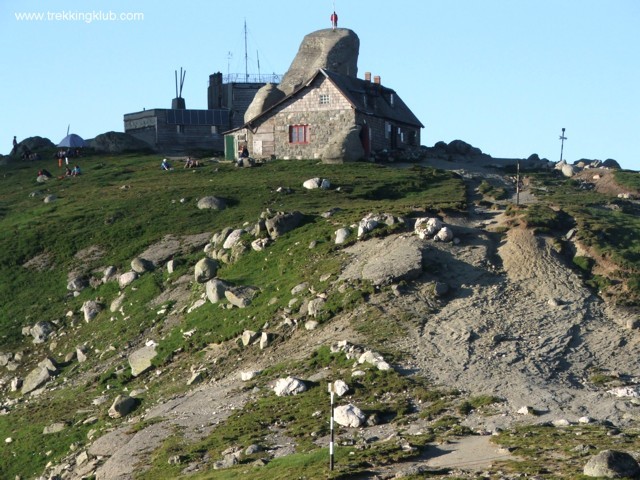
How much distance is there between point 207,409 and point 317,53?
61269 millimetres

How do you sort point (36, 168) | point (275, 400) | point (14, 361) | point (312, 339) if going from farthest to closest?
point (36, 168) < point (14, 361) < point (312, 339) < point (275, 400)

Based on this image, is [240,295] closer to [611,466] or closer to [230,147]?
[611,466]

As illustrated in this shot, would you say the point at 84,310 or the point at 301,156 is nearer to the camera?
the point at 84,310

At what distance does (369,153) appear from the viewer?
9350 cm

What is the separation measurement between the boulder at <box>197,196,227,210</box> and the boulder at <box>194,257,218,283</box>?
484 inches

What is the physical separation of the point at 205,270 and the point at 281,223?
505 cm

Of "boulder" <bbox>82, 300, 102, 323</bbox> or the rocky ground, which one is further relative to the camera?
"boulder" <bbox>82, 300, 102, 323</bbox>

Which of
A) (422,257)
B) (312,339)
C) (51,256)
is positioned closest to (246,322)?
(312,339)

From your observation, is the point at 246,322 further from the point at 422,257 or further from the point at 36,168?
the point at 36,168

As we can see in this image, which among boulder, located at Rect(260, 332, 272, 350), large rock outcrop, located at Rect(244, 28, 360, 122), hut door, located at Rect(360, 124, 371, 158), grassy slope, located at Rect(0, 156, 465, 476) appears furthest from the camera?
large rock outcrop, located at Rect(244, 28, 360, 122)

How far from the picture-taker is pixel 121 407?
52.8m

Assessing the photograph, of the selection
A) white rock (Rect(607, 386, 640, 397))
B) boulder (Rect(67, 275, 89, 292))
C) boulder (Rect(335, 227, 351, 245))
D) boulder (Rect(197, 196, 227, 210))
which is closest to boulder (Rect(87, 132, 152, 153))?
boulder (Rect(197, 196, 227, 210))

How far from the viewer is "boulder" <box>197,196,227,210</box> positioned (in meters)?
77.6

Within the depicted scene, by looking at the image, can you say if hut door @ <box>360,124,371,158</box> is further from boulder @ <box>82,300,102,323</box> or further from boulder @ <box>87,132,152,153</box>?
boulder @ <box>82,300,102,323</box>
